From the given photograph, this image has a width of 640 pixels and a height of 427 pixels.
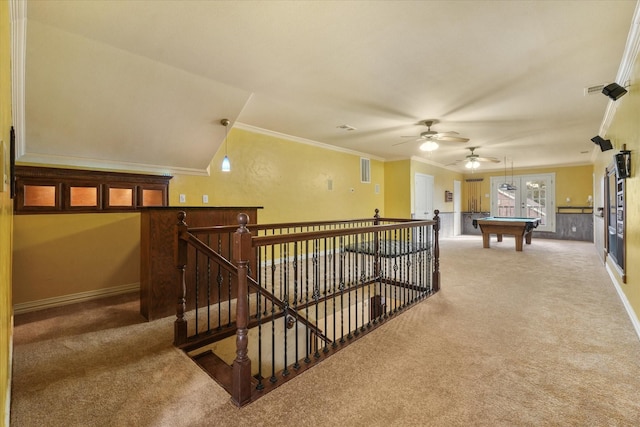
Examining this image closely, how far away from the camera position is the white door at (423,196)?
325 inches

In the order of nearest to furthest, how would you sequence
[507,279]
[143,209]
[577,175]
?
[143,209], [507,279], [577,175]

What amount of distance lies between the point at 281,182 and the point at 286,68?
9.25 feet

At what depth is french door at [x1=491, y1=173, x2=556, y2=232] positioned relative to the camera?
9.62 metres

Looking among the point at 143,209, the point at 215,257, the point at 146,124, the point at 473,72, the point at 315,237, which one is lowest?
the point at 215,257

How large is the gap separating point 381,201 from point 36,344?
7379mm

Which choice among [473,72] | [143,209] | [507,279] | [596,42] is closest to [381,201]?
[507,279]

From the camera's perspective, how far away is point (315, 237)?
2.21 metres

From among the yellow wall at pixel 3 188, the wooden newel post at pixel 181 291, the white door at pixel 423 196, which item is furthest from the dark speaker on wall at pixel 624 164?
the white door at pixel 423 196

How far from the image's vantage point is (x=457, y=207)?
10812 millimetres

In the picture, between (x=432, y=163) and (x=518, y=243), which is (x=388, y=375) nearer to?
(x=518, y=243)

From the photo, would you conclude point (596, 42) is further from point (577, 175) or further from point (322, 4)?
point (577, 175)

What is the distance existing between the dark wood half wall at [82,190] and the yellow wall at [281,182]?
1.10 feet

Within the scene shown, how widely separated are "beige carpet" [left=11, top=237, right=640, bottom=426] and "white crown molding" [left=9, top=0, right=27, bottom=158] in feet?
6.40

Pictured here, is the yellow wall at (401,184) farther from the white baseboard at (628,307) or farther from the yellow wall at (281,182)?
the white baseboard at (628,307)
